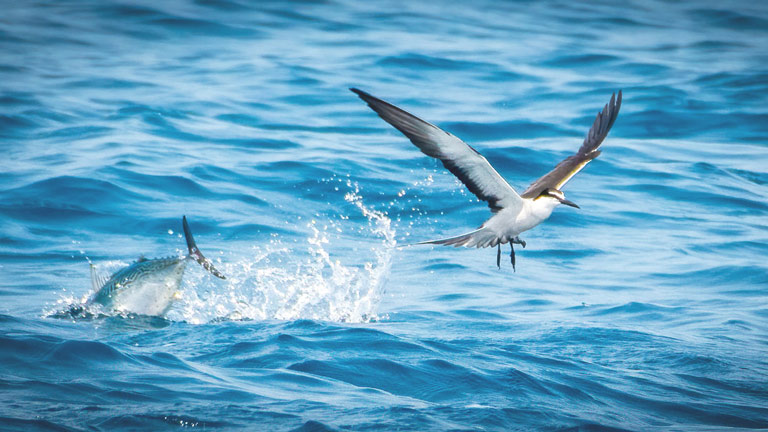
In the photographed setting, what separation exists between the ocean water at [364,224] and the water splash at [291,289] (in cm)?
4

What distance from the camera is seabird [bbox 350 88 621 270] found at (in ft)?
24.5

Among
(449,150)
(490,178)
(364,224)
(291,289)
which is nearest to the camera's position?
(449,150)

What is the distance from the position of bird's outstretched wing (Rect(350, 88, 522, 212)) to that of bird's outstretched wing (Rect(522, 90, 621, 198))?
0.77m

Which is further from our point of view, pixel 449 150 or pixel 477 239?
pixel 477 239

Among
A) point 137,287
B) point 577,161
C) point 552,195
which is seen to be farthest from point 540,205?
point 137,287

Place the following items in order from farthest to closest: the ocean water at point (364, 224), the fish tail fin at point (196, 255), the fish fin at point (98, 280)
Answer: the fish tail fin at point (196, 255) → the fish fin at point (98, 280) → the ocean water at point (364, 224)

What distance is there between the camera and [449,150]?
770 cm

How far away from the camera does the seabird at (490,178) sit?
7.47 metres

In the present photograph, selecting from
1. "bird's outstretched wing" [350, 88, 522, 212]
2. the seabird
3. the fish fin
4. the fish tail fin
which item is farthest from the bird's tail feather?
the fish fin

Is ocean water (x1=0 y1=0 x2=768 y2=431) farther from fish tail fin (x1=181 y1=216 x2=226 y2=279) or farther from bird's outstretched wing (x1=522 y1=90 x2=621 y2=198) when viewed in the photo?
bird's outstretched wing (x1=522 y1=90 x2=621 y2=198)

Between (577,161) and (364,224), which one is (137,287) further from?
(364,224)

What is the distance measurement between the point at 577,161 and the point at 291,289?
376 cm

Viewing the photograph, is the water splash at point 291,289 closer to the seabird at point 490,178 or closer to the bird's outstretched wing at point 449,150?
the seabird at point 490,178

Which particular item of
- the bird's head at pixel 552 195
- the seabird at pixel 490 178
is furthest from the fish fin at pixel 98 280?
the bird's head at pixel 552 195
